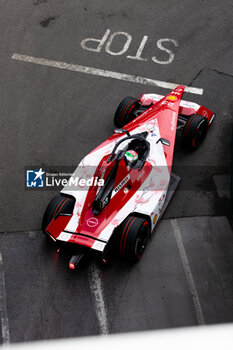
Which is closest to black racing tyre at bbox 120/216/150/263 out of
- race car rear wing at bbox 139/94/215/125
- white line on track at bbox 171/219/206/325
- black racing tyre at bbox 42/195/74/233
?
white line on track at bbox 171/219/206/325

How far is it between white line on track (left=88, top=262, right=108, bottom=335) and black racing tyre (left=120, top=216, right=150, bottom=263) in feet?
1.99

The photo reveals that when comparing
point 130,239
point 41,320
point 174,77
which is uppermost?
point 174,77

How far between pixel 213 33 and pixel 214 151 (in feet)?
13.3

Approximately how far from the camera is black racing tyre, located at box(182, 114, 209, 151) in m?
9.14

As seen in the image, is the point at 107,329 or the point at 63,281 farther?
the point at 63,281

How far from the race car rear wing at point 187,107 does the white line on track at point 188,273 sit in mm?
2370

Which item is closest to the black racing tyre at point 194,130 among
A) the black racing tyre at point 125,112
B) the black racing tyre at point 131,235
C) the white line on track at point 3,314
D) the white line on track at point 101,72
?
the black racing tyre at point 125,112

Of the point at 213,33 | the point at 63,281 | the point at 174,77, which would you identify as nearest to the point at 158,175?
the point at 63,281

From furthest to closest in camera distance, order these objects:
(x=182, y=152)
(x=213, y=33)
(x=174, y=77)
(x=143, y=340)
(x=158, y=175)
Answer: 1. (x=213, y=33)
2. (x=174, y=77)
3. (x=182, y=152)
4. (x=158, y=175)
5. (x=143, y=340)

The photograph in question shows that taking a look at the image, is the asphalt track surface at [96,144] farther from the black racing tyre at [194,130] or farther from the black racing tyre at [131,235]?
the black racing tyre at [131,235]

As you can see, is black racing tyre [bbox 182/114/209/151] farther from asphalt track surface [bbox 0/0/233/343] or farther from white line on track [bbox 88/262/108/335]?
white line on track [bbox 88/262/108/335]

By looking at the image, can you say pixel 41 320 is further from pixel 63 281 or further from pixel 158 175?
pixel 158 175

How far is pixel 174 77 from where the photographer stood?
11.1 metres

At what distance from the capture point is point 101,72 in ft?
36.9
